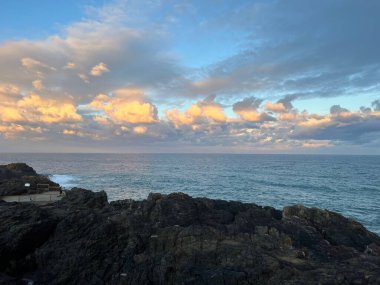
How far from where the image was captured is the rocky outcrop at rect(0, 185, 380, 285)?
17.3 m

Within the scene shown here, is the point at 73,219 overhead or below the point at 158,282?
overhead

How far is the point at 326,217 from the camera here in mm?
29422

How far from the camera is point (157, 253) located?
1986 cm

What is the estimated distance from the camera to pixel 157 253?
19.9m

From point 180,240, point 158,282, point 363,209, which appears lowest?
point 363,209

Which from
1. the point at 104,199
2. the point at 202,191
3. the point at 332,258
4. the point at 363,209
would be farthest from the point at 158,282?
the point at 202,191

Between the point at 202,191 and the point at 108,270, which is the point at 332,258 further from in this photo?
the point at 202,191

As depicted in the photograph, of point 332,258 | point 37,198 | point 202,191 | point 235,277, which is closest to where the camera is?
point 235,277

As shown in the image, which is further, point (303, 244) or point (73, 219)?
point (303, 244)

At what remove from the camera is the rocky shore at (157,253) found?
56.9 ft

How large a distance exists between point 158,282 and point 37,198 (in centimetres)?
2121

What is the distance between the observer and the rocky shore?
1733 cm

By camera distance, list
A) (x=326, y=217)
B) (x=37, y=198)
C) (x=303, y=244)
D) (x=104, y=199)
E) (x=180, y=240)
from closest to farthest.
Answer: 1. (x=180, y=240)
2. (x=303, y=244)
3. (x=326, y=217)
4. (x=104, y=199)
5. (x=37, y=198)

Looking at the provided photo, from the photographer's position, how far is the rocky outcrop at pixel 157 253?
17.3m
